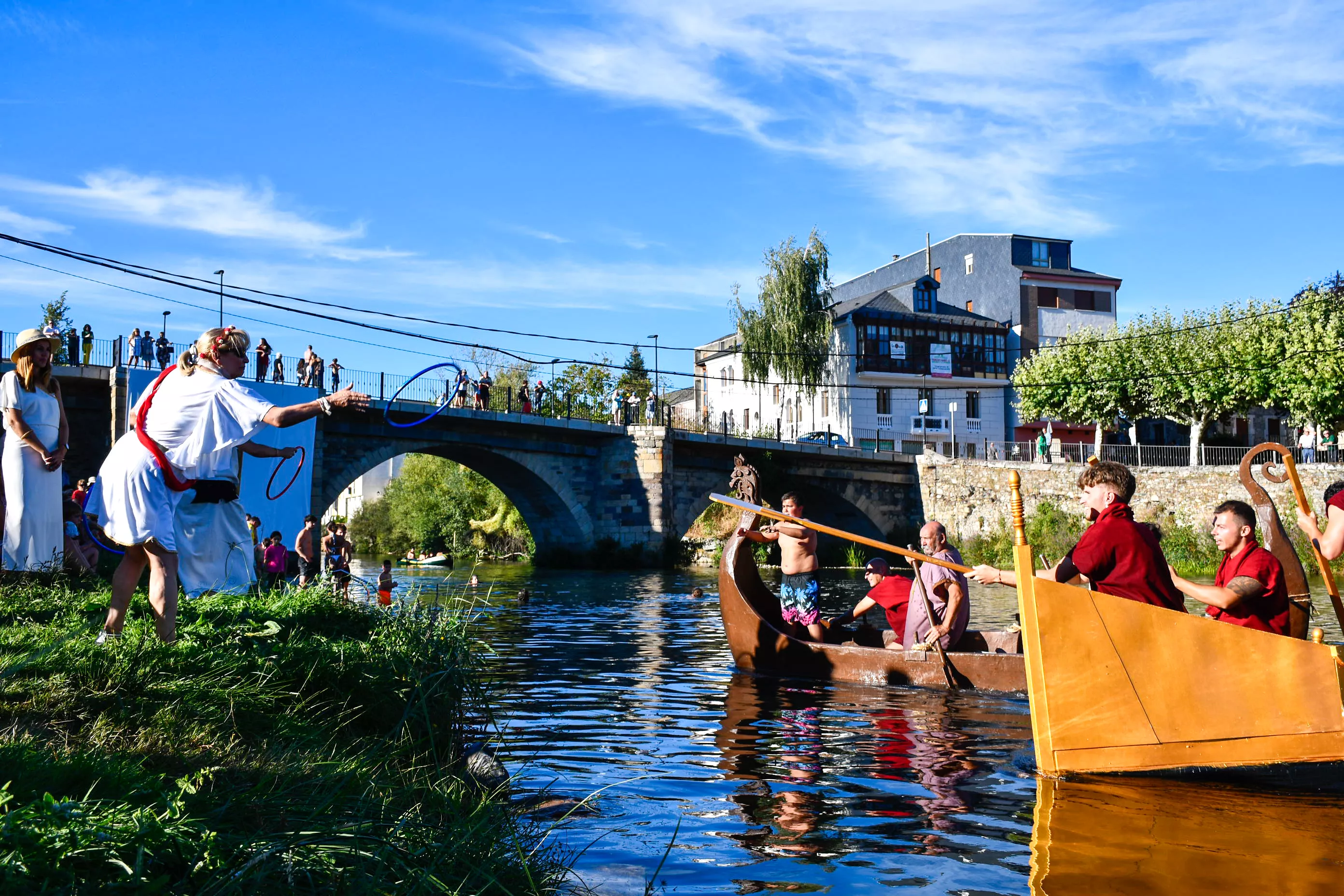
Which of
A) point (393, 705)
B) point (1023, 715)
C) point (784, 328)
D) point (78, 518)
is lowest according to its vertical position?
point (1023, 715)

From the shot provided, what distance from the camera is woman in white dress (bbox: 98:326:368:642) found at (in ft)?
15.7

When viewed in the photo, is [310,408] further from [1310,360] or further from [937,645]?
[1310,360]

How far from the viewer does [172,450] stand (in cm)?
504

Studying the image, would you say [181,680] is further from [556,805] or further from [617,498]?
[617,498]

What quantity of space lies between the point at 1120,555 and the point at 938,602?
13.1ft

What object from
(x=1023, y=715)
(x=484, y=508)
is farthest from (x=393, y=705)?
(x=484, y=508)

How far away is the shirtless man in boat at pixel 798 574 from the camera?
10656 millimetres

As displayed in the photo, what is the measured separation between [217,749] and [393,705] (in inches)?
66.4

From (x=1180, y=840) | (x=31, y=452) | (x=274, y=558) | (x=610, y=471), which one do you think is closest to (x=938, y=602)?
(x=1180, y=840)

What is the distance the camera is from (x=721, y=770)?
21.0 ft

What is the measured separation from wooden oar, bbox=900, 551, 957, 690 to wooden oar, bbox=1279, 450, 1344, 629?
10.1 ft

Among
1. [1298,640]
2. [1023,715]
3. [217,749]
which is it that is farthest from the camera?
[1023,715]

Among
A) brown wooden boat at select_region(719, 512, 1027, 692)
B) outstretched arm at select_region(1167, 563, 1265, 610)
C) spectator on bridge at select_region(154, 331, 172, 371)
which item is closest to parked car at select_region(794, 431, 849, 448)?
spectator on bridge at select_region(154, 331, 172, 371)

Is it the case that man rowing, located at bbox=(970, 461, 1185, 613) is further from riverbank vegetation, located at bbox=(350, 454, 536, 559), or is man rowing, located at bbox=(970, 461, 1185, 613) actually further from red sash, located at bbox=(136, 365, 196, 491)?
riverbank vegetation, located at bbox=(350, 454, 536, 559)
